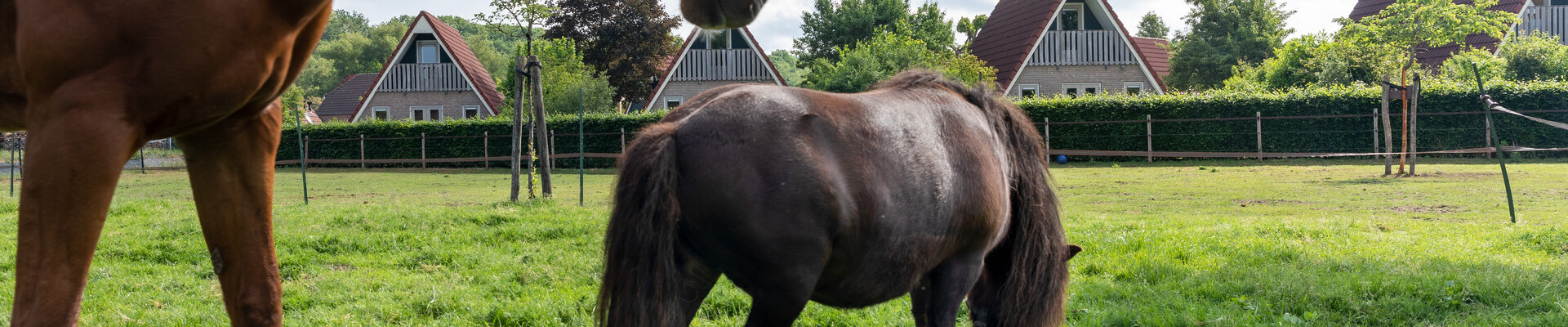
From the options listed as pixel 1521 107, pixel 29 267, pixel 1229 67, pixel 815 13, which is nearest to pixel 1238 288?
pixel 29 267

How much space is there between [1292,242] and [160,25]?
6531 mm

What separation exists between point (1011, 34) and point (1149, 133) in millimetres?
10320

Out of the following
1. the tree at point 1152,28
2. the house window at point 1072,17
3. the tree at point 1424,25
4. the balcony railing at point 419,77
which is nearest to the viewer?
the tree at point 1424,25

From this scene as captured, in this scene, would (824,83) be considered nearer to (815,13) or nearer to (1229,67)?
(815,13)

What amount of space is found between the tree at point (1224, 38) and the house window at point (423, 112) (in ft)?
88.7

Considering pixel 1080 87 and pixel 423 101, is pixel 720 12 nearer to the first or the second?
pixel 1080 87

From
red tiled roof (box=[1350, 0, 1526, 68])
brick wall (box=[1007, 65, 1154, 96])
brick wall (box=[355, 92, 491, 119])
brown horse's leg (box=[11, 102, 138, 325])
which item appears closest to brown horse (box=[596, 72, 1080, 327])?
brown horse's leg (box=[11, 102, 138, 325])

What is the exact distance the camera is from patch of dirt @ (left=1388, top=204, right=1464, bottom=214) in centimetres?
904

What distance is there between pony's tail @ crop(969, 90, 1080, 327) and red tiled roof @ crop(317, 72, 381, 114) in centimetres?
4833

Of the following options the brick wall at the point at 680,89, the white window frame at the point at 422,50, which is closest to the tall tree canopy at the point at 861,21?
the brick wall at the point at 680,89

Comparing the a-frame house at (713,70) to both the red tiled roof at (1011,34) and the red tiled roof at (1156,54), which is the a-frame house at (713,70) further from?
the red tiled roof at (1156,54)

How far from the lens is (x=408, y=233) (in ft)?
21.5

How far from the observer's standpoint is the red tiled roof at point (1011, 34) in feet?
90.7

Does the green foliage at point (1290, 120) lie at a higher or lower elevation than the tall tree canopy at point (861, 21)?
lower
